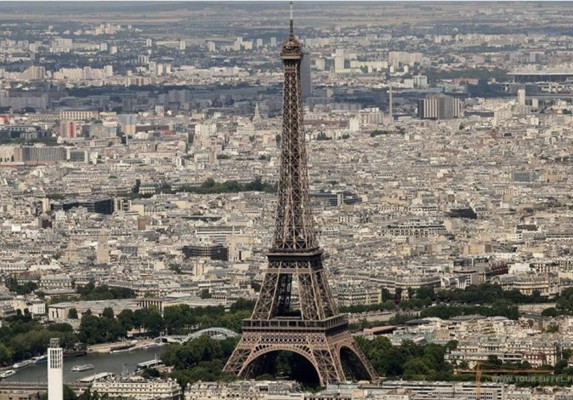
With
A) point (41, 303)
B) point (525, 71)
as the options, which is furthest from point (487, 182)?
point (525, 71)

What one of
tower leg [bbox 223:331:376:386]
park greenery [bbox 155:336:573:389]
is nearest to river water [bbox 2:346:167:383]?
park greenery [bbox 155:336:573:389]

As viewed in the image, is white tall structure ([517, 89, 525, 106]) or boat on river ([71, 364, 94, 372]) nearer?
boat on river ([71, 364, 94, 372])

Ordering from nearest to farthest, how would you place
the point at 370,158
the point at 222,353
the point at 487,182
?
the point at 222,353, the point at 487,182, the point at 370,158

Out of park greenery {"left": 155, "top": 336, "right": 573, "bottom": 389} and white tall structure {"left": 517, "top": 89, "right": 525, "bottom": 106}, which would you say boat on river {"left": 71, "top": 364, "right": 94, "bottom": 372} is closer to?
park greenery {"left": 155, "top": 336, "right": 573, "bottom": 389}

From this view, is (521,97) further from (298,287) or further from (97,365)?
(298,287)

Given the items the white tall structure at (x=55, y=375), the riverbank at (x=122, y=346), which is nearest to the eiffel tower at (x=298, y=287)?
the white tall structure at (x=55, y=375)

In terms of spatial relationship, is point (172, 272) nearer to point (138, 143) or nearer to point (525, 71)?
point (138, 143)

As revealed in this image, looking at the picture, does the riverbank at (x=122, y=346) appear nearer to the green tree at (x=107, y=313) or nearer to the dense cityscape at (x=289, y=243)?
the dense cityscape at (x=289, y=243)
